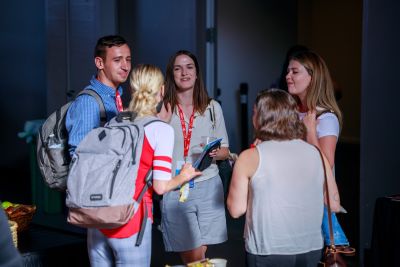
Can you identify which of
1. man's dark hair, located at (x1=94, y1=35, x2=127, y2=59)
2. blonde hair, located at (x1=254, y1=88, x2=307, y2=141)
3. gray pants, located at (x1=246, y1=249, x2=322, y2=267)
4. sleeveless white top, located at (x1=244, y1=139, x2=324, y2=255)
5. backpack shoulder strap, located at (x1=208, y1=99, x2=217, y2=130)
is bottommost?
gray pants, located at (x1=246, y1=249, x2=322, y2=267)

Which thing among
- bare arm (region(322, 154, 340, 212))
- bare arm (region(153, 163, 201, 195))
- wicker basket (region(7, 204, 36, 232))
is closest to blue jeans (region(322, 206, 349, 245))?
bare arm (region(322, 154, 340, 212))

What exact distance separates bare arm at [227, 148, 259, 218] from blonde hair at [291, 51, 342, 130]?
82 cm

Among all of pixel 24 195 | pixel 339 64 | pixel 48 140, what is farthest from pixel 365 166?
pixel 339 64

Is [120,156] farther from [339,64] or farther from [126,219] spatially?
[339,64]

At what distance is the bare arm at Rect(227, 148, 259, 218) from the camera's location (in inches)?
108

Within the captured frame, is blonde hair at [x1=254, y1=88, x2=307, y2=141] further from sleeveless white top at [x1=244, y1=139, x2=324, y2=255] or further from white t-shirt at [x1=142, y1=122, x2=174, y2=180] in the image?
white t-shirt at [x1=142, y1=122, x2=174, y2=180]

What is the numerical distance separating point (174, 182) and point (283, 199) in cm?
53

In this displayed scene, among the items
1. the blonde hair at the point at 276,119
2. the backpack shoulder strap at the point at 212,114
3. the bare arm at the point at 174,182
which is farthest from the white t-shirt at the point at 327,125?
the backpack shoulder strap at the point at 212,114

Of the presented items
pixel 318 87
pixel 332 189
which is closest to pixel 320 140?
pixel 318 87

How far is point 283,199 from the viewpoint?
2754 mm

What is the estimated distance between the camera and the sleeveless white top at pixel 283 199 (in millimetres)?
2737

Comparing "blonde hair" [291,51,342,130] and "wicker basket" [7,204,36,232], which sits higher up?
"blonde hair" [291,51,342,130]

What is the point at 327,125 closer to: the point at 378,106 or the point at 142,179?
the point at 142,179

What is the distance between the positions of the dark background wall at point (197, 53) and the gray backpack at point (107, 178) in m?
2.28
